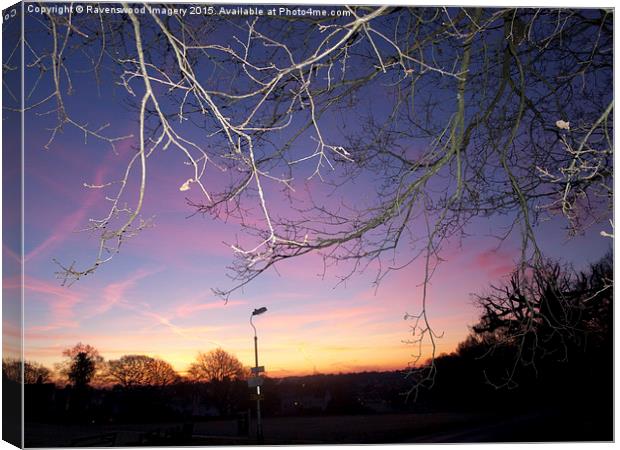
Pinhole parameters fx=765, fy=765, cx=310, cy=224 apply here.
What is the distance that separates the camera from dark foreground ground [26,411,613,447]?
5535 mm

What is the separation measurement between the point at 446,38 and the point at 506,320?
6.87ft

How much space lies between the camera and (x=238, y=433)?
20.9ft

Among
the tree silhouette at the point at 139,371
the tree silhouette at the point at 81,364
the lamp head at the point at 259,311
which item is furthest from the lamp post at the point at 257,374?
the tree silhouette at the point at 81,364

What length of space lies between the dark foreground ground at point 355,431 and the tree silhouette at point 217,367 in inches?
19.4

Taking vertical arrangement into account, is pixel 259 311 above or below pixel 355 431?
above

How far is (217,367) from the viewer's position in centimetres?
723

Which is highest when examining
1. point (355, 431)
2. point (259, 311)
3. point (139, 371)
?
point (259, 311)

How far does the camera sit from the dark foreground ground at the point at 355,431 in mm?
5535

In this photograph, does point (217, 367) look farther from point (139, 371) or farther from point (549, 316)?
point (549, 316)

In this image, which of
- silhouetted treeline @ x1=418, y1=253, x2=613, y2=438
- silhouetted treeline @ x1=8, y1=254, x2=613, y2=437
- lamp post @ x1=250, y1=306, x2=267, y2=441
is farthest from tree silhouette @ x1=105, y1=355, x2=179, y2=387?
silhouetted treeline @ x1=418, y1=253, x2=613, y2=438

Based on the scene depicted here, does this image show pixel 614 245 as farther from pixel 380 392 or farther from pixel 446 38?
pixel 380 392

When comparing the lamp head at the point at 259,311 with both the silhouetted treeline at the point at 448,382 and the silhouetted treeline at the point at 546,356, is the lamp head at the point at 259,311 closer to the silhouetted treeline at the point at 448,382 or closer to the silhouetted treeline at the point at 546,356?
the silhouetted treeline at the point at 448,382

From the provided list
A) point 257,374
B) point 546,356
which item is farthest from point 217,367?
point 546,356

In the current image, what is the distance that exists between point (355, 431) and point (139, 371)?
6.43ft
